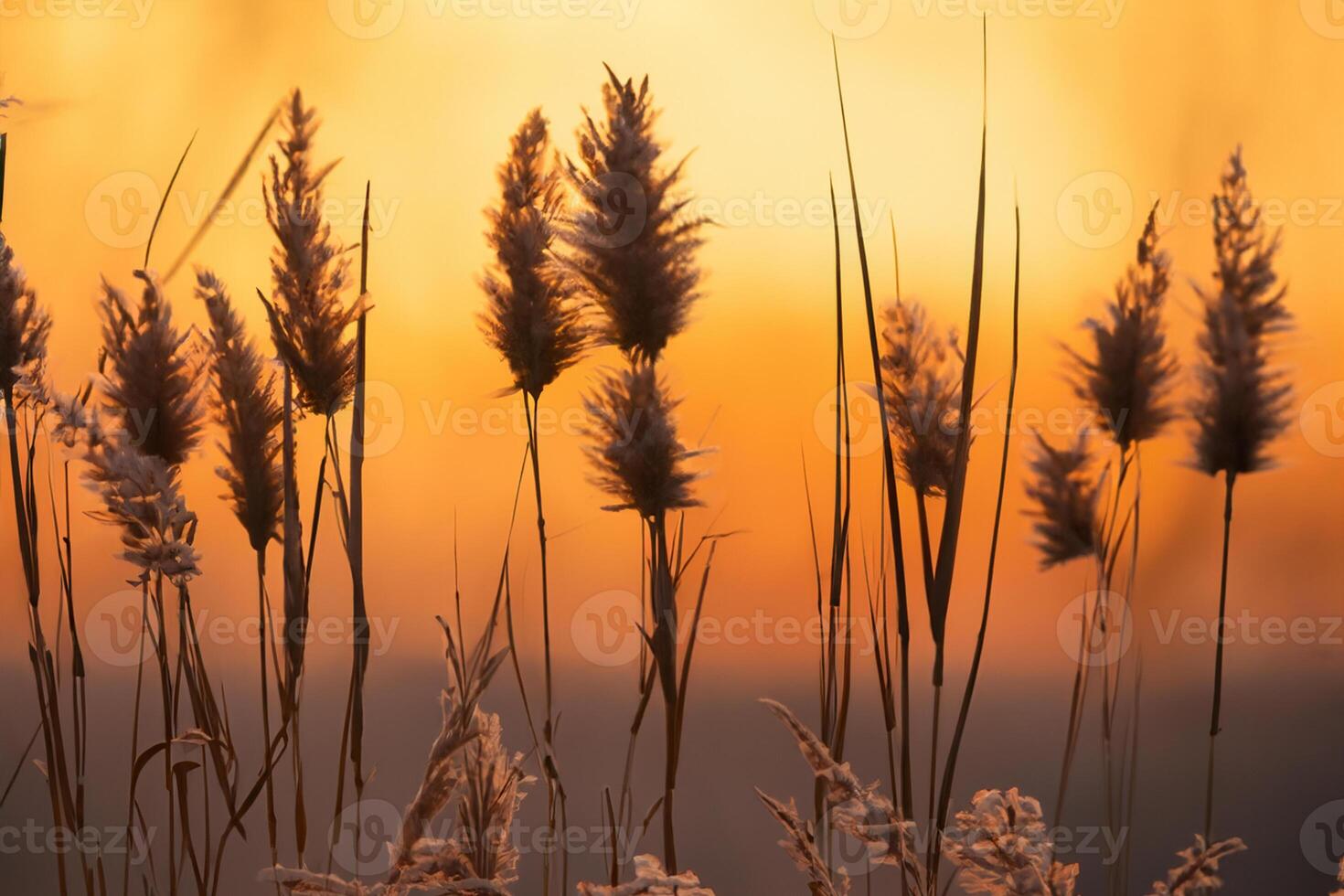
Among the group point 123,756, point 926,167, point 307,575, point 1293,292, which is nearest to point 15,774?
point 123,756

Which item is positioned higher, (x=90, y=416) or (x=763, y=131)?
(x=763, y=131)

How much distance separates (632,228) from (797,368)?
406mm

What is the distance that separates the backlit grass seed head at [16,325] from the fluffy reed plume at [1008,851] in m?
1.38

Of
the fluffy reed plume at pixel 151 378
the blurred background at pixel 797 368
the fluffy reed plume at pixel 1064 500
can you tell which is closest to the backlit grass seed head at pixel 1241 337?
the blurred background at pixel 797 368

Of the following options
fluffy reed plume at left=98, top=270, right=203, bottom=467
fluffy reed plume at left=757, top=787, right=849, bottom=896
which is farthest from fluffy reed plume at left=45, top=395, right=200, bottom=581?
fluffy reed plume at left=757, top=787, right=849, bottom=896

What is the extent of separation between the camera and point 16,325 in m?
1.38

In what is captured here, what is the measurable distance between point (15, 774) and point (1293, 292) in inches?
84.0

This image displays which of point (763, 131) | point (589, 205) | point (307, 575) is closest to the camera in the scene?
point (589, 205)

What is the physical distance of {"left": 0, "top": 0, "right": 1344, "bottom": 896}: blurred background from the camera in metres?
1.43

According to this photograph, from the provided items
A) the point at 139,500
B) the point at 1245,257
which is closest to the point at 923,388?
the point at 1245,257

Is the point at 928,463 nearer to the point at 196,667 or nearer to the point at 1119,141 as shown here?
the point at 1119,141

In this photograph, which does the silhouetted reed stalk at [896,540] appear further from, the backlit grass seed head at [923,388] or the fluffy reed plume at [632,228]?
the fluffy reed plume at [632,228]

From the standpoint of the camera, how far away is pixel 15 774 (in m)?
1.53

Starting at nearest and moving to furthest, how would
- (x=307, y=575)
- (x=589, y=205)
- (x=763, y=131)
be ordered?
(x=589, y=205) → (x=307, y=575) → (x=763, y=131)
